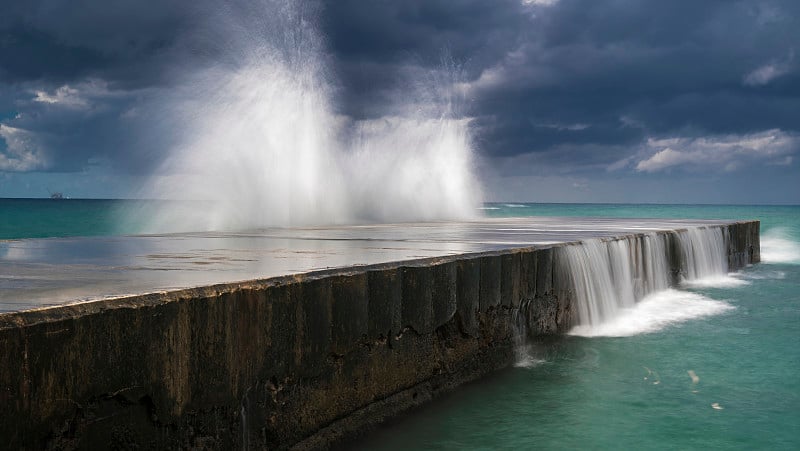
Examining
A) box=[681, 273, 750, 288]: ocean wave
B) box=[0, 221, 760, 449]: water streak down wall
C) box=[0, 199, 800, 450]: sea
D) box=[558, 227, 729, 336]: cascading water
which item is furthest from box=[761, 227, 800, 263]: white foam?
box=[0, 221, 760, 449]: water streak down wall

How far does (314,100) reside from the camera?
13.6m

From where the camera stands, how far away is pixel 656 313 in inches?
321

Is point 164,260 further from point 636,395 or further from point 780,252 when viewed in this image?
point 780,252

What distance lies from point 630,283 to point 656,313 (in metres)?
0.46

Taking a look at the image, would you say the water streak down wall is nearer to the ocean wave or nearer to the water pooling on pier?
the water pooling on pier

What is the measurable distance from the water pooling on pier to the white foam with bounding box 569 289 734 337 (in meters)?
0.03

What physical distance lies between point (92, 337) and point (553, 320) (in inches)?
186

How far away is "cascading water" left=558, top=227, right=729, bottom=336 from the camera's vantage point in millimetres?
6934

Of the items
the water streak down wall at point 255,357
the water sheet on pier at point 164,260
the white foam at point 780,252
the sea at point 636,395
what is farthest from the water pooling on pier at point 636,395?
the white foam at point 780,252

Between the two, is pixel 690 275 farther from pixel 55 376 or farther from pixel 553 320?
pixel 55 376

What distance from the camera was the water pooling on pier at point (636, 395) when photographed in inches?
164

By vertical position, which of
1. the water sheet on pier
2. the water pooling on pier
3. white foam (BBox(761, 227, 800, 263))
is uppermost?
the water sheet on pier

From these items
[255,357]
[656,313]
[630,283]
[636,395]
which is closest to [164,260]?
[255,357]

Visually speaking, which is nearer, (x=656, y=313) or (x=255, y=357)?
(x=255, y=357)
